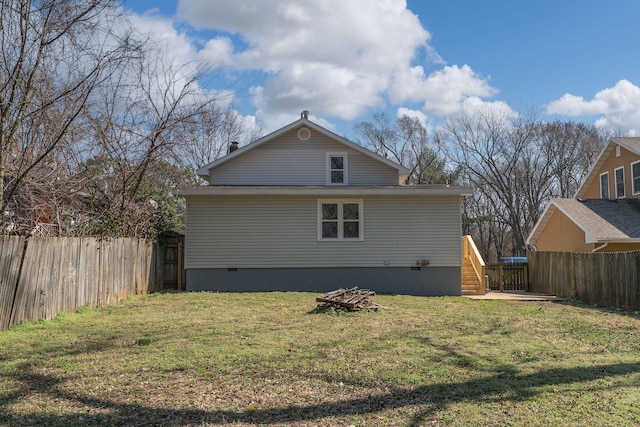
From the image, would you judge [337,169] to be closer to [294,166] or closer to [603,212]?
[294,166]

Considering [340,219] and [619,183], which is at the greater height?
[619,183]

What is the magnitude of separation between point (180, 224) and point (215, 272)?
533cm

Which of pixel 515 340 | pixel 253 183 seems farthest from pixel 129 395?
pixel 253 183

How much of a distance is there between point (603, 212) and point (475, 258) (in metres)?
6.52

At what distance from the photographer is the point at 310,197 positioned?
15.2m

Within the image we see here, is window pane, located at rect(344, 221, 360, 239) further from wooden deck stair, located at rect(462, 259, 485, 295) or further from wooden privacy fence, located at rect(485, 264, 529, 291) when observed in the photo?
wooden privacy fence, located at rect(485, 264, 529, 291)

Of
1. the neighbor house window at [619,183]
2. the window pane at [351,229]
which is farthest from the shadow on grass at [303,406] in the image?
the neighbor house window at [619,183]

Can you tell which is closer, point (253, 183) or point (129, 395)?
point (129, 395)

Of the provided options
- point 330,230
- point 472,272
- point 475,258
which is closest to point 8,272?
point 330,230

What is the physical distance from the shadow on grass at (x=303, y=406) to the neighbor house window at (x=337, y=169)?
11469 millimetres

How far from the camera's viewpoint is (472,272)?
17.2 meters

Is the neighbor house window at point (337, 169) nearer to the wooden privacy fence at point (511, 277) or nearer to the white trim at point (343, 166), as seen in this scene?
the white trim at point (343, 166)

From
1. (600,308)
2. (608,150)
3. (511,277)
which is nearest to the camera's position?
(600,308)

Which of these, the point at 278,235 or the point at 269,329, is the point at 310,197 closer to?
the point at 278,235
